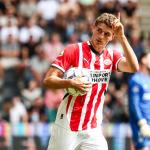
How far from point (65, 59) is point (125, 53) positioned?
0.67 meters

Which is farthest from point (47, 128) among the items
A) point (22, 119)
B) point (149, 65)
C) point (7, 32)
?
point (149, 65)

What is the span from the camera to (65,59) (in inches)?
287

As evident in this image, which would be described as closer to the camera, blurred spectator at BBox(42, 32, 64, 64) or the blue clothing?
the blue clothing

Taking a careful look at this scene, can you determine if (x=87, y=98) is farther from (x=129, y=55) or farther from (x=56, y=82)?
(x=129, y=55)

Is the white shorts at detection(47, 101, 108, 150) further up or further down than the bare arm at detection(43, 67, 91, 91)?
further down

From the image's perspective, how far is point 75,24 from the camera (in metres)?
18.6

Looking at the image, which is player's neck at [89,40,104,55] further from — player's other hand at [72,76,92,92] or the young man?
player's other hand at [72,76,92,92]

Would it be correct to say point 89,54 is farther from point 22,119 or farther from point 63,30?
point 63,30

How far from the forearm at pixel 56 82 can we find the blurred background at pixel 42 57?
739 cm

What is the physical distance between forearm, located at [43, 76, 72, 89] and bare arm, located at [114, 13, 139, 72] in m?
0.79

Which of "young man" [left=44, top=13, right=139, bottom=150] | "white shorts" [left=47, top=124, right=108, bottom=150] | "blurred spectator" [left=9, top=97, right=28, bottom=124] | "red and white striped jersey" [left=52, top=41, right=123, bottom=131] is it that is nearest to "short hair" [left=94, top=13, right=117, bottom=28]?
"young man" [left=44, top=13, right=139, bottom=150]

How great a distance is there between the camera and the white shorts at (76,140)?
7.39 metres

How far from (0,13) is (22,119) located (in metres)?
4.07

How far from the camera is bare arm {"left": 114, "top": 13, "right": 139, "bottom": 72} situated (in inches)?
284
